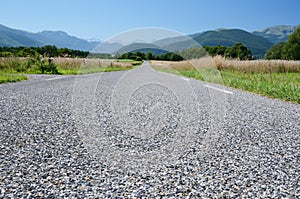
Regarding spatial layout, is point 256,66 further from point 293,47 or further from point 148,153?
point 293,47

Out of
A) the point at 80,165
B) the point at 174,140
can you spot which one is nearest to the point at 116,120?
the point at 174,140

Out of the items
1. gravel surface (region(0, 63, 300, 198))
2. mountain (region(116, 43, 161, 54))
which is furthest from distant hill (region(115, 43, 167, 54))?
gravel surface (region(0, 63, 300, 198))

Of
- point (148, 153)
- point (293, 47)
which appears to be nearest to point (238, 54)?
point (148, 153)

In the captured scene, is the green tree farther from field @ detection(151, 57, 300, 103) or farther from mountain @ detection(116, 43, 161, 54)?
mountain @ detection(116, 43, 161, 54)

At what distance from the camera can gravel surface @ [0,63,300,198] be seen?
2.03 meters

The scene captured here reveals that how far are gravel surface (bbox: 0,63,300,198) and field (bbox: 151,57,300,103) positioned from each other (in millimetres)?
2893

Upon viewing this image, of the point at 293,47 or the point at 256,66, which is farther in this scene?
the point at 293,47

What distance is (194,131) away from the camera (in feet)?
12.0

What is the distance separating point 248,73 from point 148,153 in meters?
12.5

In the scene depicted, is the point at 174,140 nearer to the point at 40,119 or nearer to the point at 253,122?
the point at 253,122

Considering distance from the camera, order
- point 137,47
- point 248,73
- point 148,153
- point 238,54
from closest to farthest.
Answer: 1. point 148,153
2. point 137,47
3. point 248,73
4. point 238,54

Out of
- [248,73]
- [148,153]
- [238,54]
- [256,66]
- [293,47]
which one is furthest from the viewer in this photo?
[293,47]

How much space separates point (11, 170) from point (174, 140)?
5.43 feet

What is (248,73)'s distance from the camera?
14.2 meters
